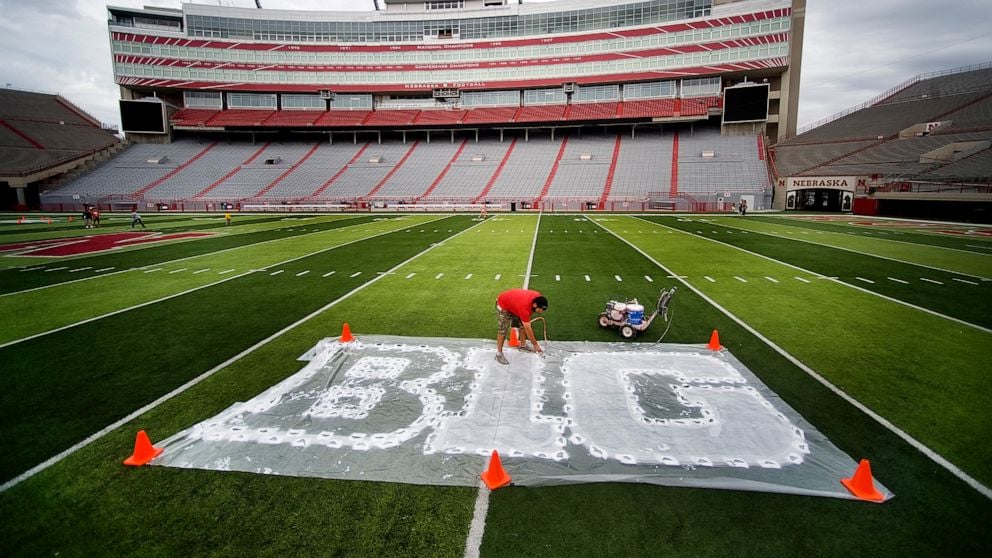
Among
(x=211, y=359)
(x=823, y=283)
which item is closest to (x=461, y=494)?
(x=211, y=359)

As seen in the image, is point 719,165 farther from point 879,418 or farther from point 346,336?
point 346,336

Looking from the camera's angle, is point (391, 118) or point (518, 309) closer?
point (518, 309)

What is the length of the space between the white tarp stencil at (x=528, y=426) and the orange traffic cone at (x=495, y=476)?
0.17 metres

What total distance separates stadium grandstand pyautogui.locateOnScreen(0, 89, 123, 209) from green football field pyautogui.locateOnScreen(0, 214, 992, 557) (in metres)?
48.6

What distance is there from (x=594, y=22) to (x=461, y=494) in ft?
240

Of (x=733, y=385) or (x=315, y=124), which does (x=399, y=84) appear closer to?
(x=315, y=124)

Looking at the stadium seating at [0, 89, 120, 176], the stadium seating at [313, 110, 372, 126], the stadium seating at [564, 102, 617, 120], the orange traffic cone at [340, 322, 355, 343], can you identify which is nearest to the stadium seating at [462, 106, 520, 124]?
the stadium seating at [564, 102, 617, 120]

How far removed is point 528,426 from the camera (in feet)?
20.3

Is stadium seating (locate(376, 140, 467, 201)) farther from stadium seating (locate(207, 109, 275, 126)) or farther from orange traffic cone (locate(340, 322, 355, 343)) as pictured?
orange traffic cone (locate(340, 322, 355, 343))

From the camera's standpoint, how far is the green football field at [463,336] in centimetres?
429

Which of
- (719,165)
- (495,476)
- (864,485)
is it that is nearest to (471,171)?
(719,165)

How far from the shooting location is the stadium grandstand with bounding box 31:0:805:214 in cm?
5553

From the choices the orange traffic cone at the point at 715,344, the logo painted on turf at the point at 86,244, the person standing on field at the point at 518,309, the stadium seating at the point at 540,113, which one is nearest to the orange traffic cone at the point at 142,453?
the person standing on field at the point at 518,309

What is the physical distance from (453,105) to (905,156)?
180 ft
